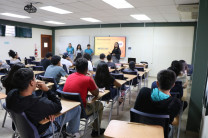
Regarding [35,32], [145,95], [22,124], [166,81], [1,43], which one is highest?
[35,32]

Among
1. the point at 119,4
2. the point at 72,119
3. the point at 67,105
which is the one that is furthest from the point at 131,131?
the point at 119,4

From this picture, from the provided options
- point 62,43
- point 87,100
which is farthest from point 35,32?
point 87,100

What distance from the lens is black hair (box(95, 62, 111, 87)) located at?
10.1 feet

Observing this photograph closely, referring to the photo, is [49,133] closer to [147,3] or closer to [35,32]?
[147,3]

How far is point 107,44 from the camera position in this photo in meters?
9.84

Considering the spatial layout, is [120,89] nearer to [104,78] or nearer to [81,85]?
[104,78]

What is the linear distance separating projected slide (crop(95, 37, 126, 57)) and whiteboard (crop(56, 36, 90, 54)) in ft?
2.78

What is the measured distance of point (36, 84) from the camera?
5.58 feet

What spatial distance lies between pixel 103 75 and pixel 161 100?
1.59 m

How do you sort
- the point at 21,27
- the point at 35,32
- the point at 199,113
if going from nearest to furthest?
the point at 199,113 < the point at 21,27 < the point at 35,32

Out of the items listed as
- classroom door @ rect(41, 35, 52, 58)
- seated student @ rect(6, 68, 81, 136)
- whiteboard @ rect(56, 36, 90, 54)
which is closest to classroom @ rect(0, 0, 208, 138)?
seated student @ rect(6, 68, 81, 136)

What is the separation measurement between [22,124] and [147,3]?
15.8ft

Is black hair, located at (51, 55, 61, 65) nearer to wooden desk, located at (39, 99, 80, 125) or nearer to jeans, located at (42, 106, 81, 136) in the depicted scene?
wooden desk, located at (39, 99, 80, 125)

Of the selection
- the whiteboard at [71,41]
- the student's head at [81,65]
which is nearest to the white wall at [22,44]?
the whiteboard at [71,41]
